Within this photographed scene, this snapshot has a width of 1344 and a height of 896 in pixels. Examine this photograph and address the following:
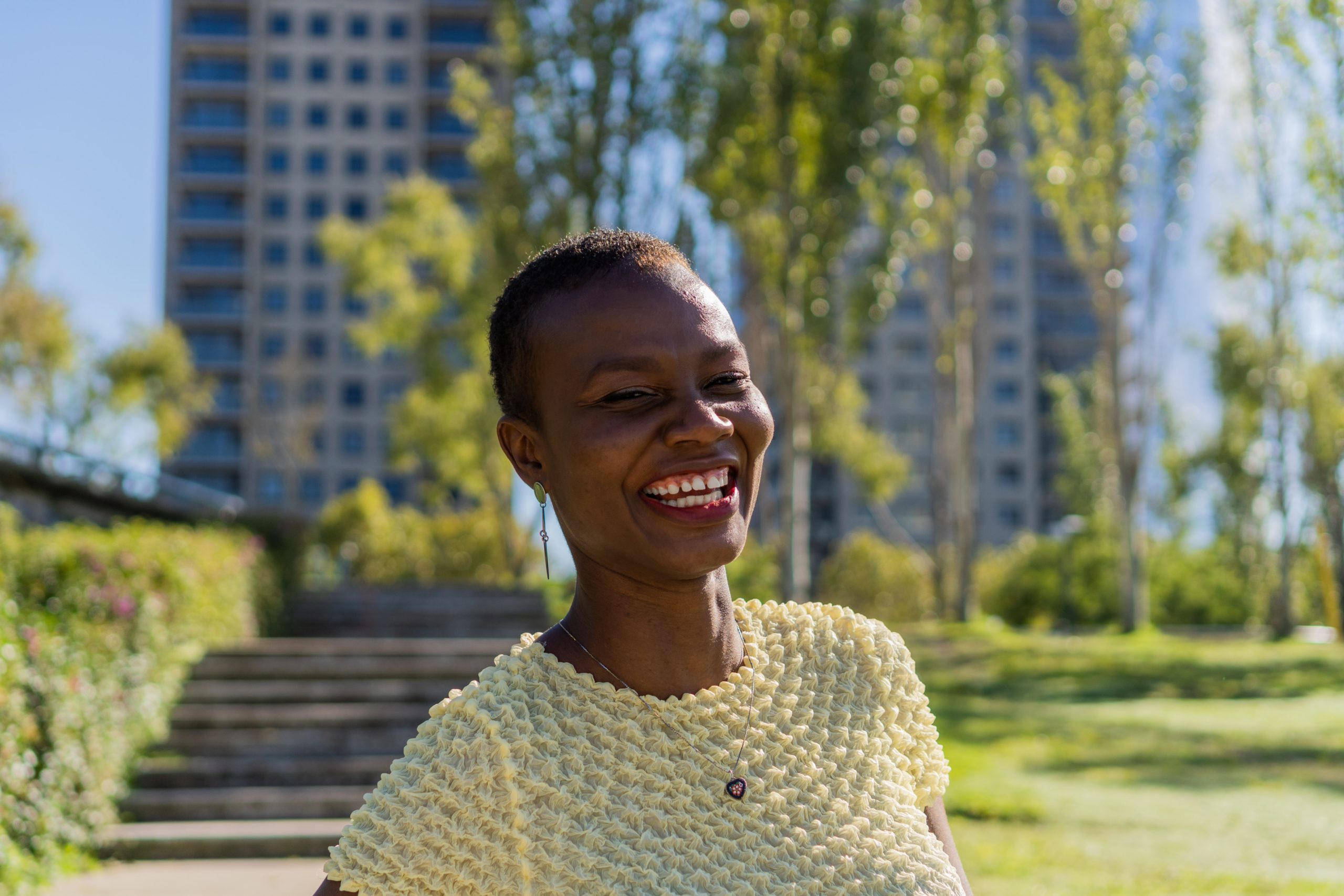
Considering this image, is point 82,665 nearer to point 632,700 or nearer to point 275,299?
point 632,700

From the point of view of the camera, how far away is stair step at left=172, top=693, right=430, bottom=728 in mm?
9789

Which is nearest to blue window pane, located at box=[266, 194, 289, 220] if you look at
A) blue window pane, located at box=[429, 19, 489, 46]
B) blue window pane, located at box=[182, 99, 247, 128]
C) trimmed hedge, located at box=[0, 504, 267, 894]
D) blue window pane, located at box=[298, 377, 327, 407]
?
blue window pane, located at box=[182, 99, 247, 128]

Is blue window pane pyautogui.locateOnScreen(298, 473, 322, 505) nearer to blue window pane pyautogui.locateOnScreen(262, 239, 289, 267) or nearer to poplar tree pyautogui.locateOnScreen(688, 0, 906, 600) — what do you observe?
blue window pane pyautogui.locateOnScreen(262, 239, 289, 267)

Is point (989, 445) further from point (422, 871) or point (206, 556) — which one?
point (422, 871)

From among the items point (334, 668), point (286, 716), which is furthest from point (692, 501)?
point (334, 668)

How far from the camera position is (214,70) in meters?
66.6

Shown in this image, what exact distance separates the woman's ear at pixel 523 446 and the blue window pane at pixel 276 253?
2681 inches

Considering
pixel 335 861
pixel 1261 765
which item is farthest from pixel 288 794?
pixel 335 861

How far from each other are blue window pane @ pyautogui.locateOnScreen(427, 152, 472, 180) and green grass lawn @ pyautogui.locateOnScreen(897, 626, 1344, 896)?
54.9m

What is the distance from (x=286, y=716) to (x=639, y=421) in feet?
29.7

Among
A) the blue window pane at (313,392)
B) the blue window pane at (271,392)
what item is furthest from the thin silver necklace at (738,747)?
the blue window pane at (271,392)

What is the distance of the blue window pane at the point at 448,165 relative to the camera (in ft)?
218

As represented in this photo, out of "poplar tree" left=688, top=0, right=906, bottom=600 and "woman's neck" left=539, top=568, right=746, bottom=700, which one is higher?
"poplar tree" left=688, top=0, right=906, bottom=600

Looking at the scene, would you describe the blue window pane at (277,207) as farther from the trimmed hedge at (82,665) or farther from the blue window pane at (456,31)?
the trimmed hedge at (82,665)
